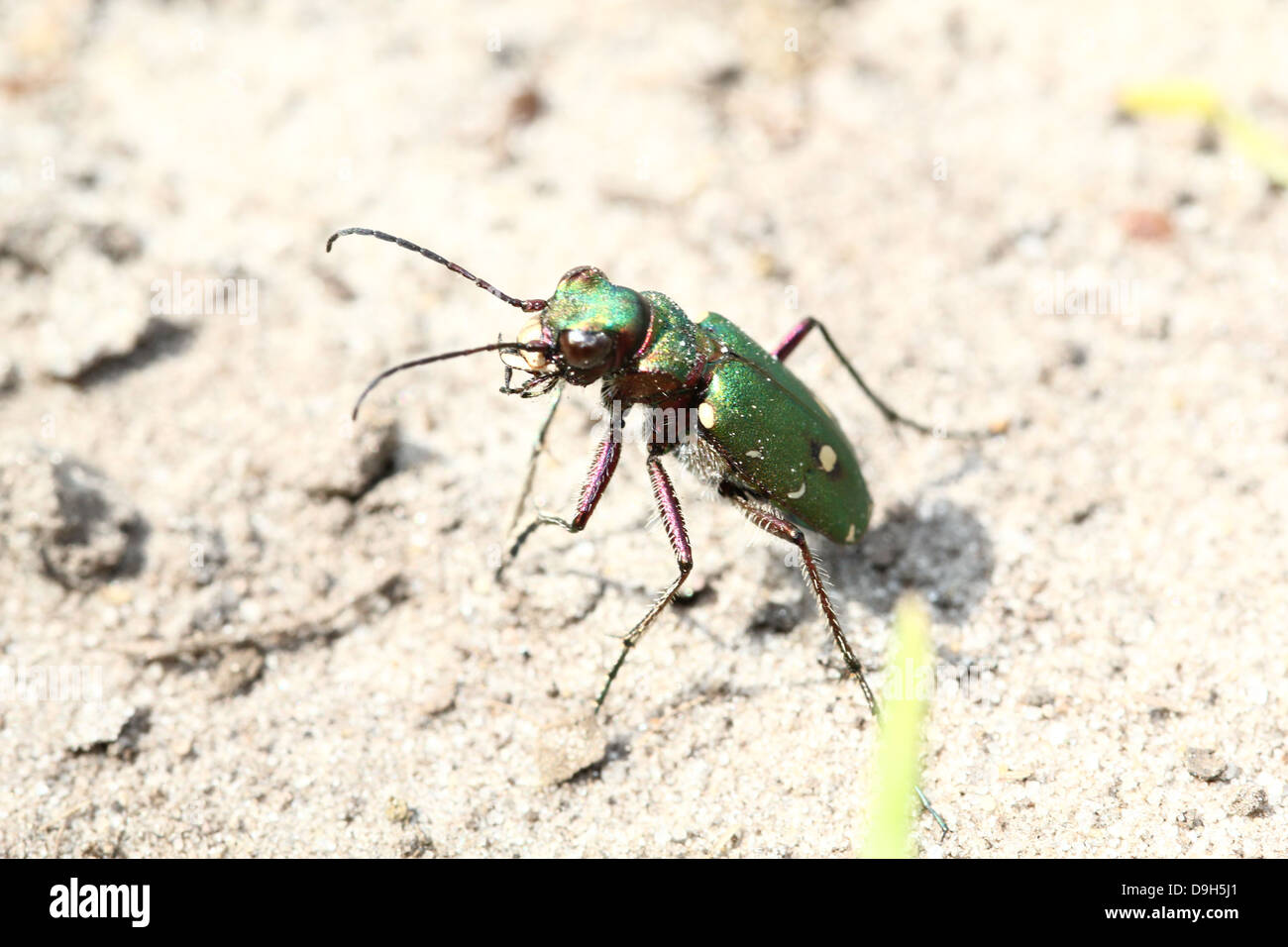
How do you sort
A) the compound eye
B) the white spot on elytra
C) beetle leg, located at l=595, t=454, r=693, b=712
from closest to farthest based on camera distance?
1. the compound eye
2. beetle leg, located at l=595, t=454, r=693, b=712
3. the white spot on elytra

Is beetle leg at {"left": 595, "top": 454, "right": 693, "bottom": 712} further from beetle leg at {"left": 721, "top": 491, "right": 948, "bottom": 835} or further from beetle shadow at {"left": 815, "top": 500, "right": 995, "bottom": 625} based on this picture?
beetle shadow at {"left": 815, "top": 500, "right": 995, "bottom": 625}

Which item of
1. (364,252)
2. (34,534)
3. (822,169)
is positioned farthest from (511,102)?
(34,534)

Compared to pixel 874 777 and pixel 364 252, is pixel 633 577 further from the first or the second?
pixel 364 252

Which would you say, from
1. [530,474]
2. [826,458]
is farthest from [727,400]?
[530,474]

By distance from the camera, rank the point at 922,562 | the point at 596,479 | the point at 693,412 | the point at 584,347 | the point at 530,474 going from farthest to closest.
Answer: the point at 922,562 → the point at 530,474 → the point at 693,412 → the point at 596,479 → the point at 584,347

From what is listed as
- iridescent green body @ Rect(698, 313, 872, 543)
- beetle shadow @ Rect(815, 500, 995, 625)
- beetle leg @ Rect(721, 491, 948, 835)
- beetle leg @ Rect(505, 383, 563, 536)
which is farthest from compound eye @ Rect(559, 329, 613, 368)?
beetle shadow @ Rect(815, 500, 995, 625)

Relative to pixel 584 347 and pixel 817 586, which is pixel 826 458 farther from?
pixel 584 347
